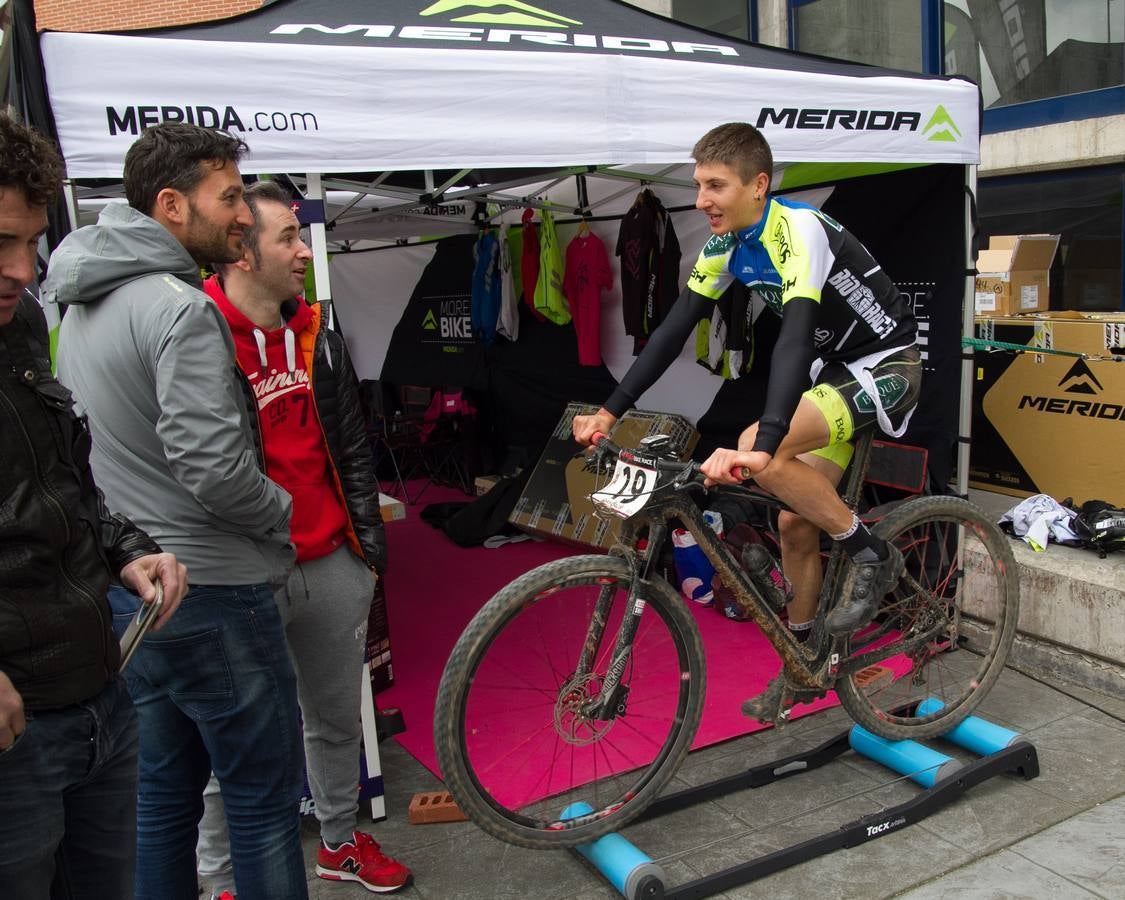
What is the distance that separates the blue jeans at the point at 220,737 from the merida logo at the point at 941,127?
10.6 ft

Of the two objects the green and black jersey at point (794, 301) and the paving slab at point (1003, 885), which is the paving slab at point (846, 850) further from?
the green and black jersey at point (794, 301)

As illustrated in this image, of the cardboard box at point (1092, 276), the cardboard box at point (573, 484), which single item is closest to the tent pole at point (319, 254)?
the cardboard box at point (573, 484)

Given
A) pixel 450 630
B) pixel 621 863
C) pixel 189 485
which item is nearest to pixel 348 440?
pixel 189 485

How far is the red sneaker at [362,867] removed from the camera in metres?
2.68

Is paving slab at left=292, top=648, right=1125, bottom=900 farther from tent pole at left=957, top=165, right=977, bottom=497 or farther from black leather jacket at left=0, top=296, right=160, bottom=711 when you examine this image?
black leather jacket at left=0, top=296, right=160, bottom=711

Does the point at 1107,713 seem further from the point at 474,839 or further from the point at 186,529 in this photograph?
the point at 186,529

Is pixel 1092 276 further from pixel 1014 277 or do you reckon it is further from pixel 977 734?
pixel 977 734

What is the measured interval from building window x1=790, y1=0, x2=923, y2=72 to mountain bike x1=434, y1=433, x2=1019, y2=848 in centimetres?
672

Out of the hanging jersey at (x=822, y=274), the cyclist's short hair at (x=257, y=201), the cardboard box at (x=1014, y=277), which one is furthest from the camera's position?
the cardboard box at (x=1014, y=277)

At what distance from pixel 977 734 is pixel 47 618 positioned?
306cm

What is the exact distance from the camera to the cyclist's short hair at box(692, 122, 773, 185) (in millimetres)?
2668

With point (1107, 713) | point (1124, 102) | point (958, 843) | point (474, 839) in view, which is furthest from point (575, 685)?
point (1124, 102)

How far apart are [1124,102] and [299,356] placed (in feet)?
23.3

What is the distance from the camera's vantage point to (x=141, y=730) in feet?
6.53
